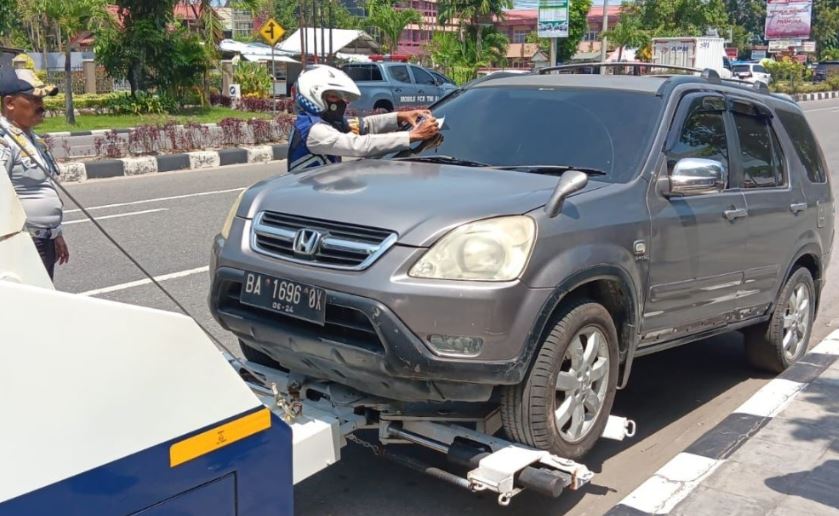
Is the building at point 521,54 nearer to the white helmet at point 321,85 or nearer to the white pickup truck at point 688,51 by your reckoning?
the white pickup truck at point 688,51

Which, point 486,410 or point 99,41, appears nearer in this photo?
point 486,410

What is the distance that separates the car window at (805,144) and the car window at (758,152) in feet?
0.84

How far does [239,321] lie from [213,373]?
4.17 ft

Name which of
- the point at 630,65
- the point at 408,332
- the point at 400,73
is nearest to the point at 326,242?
the point at 408,332

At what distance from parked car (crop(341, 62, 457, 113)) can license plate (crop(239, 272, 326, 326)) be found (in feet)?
63.7

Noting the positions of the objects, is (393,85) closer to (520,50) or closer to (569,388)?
(569,388)

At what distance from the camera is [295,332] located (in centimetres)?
338

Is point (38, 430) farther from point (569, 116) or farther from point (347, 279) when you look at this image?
point (569, 116)

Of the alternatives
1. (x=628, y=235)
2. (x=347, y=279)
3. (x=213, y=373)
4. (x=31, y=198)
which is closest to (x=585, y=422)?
(x=628, y=235)

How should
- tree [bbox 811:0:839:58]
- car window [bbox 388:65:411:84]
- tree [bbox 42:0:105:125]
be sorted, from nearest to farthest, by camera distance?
tree [bbox 42:0:105:125]
car window [bbox 388:65:411:84]
tree [bbox 811:0:839:58]

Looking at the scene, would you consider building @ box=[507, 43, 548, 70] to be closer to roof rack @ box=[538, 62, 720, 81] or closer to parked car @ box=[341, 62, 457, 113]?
parked car @ box=[341, 62, 457, 113]

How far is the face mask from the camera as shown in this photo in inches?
186

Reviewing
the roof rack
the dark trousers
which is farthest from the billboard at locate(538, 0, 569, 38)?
the dark trousers

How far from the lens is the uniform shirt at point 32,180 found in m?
4.14
